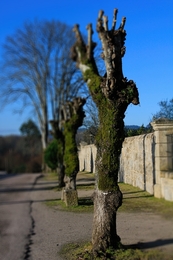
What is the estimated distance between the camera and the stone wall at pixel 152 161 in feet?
29.7

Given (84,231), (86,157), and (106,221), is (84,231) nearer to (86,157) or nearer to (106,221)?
(106,221)

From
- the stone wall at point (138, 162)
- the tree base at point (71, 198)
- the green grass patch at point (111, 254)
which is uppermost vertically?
the stone wall at point (138, 162)

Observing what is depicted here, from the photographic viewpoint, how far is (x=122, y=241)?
26.2 feet

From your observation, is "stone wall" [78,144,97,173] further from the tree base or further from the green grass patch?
the green grass patch

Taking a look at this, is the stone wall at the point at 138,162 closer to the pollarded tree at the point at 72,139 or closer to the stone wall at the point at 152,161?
the stone wall at the point at 152,161

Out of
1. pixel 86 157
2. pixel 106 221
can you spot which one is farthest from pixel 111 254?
pixel 86 157

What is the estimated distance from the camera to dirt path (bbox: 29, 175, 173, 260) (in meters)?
7.28

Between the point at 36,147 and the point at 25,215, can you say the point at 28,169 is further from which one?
the point at 25,215

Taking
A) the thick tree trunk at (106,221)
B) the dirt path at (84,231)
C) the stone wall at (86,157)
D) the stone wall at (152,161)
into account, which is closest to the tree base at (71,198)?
the stone wall at (86,157)

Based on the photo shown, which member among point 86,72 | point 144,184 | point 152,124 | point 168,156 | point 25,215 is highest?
point 86,72

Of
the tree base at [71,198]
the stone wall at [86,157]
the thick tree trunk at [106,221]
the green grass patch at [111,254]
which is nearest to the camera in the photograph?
the green grass patch at [111,254]

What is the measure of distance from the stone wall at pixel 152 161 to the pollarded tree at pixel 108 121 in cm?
131

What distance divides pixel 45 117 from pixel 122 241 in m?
35.7

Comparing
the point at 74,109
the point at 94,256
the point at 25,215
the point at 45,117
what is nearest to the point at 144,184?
the point at 94,256
